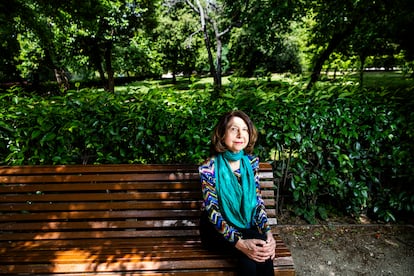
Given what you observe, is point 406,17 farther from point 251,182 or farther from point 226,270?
point 226,270

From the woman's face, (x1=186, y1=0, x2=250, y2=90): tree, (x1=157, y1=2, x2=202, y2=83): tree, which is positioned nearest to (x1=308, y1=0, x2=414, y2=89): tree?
the woman's face

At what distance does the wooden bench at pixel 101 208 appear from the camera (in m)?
2.59

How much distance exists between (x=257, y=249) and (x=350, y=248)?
2.01 m

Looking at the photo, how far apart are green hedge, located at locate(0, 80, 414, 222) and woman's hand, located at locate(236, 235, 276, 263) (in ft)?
4.45

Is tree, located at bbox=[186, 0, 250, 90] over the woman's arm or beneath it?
over

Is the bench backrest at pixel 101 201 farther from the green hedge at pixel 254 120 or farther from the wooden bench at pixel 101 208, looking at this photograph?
the green hedge at pixel 254 120

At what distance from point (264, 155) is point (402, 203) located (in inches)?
71.1

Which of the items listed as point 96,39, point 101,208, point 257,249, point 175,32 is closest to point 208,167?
point 257,249

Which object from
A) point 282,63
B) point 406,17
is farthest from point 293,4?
point 282,63

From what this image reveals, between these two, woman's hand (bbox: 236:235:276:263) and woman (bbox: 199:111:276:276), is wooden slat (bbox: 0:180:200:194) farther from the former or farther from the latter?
woman's hand (bbox: 236:235:276:263)

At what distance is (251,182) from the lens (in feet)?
7.80

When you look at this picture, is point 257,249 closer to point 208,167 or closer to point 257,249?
point 257,249

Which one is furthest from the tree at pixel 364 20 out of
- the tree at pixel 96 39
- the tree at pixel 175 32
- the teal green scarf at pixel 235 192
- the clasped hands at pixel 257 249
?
the tree at pixel 175 32

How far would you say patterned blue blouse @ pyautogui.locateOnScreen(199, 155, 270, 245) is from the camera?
2180 mm
